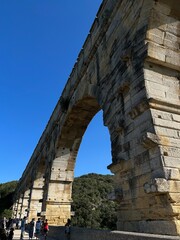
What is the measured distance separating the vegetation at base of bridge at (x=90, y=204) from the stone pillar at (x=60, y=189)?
7006 millimetres

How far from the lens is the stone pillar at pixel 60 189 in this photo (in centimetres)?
1030

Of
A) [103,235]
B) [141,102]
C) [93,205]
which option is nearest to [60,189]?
[103,235]

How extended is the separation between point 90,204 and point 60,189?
22.4 metres

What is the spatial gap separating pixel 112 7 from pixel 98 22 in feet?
3.31

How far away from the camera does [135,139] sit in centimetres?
423

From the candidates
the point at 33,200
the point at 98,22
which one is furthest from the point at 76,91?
the point at 33,200

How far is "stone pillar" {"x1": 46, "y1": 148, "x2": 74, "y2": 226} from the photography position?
33.8 ft

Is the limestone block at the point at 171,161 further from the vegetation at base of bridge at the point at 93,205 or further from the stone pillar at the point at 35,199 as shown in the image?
the stone pillar at the point at 35,199

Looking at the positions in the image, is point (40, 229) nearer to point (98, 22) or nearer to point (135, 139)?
point (135, 139)

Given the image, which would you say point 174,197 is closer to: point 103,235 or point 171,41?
point 103,235

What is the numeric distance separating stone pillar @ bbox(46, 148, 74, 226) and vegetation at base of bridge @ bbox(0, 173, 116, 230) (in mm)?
7006

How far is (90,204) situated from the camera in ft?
103

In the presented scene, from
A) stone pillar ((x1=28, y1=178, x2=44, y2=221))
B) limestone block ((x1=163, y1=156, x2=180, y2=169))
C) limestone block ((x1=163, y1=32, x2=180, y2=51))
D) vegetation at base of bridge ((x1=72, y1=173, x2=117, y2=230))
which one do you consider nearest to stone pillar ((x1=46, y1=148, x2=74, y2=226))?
vegetation at base of bridge ((x1=72, y1=173, x2=117, y2=230))

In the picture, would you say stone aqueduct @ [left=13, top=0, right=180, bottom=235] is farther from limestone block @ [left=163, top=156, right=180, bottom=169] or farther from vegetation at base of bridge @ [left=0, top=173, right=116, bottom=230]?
vegetation at base of bridge @ [left=0, top=173, right=116, bottom=230]
